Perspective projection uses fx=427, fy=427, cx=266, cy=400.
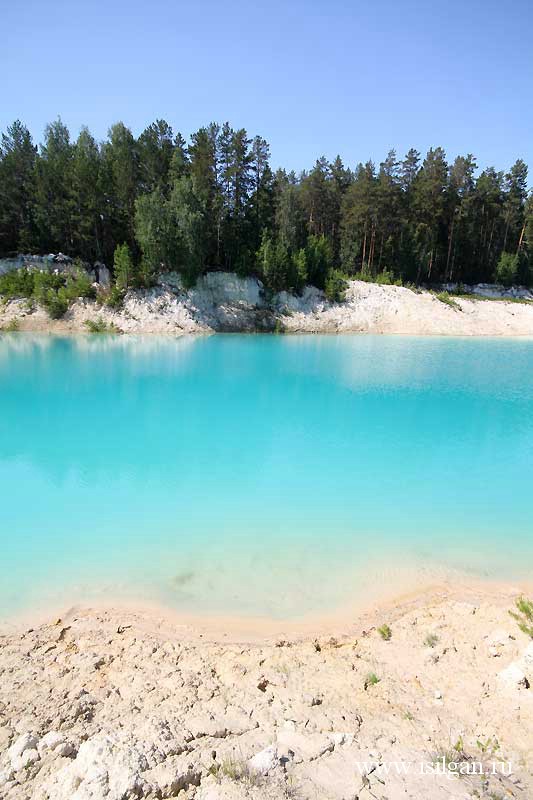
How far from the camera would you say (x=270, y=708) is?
159 inches

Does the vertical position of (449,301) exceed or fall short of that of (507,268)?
it falls short

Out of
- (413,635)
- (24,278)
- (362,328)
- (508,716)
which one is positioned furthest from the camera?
(362,328)

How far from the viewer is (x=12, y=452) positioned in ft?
40.4

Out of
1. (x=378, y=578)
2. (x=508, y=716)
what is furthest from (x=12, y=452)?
(x=508, y=716)

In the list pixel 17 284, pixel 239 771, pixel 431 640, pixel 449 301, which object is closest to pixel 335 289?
pixel 449 301

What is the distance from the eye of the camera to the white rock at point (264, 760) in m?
3.01

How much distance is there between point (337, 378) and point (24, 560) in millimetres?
18338

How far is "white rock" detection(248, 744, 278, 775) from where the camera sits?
3014 mm

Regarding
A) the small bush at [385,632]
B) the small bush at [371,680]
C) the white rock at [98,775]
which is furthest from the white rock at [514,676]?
the white rock at [98,775]

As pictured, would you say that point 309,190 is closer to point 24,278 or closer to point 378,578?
point 24,278

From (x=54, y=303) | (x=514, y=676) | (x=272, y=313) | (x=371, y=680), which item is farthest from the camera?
(x=272, y=313)

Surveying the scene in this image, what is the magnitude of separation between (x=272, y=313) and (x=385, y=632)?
134 ft

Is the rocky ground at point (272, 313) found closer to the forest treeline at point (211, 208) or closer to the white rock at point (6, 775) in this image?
the forest treeline at point (211, 208)

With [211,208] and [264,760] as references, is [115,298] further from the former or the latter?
[264,760]
